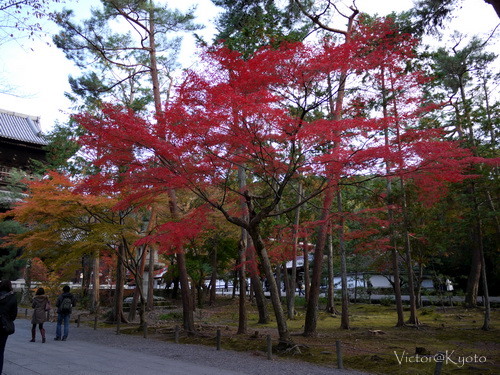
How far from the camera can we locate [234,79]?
9297mm

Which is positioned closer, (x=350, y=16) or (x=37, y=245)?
(x=350, y=16)

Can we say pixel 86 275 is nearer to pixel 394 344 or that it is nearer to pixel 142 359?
pixel 142 359

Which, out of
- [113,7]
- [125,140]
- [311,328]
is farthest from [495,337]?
[113,7]

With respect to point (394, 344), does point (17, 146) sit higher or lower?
higher

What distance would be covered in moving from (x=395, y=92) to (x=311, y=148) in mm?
4617

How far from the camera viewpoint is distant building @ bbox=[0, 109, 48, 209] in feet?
79.7

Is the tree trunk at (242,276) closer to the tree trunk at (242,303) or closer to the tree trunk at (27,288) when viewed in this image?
the tree trunk at (242,303)

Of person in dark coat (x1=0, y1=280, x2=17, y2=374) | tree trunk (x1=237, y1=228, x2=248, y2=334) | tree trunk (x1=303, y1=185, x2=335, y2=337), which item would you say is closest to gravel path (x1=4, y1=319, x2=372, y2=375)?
person in dark coat (x1=0, y1=280, x2=17, y2=374)

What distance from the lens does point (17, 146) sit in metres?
24.8

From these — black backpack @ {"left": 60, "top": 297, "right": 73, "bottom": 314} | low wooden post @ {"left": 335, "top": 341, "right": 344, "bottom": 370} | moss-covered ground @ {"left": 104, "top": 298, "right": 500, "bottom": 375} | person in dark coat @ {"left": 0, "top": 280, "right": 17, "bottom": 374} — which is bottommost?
moss-covered ground @ {"left": 104, "top": 298, "right": 500, "bottom": 375}

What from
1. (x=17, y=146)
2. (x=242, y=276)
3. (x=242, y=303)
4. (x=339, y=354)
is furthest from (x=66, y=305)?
(x=17, y=146)

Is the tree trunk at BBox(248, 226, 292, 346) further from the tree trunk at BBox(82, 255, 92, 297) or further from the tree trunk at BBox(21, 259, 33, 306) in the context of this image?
the tree trunk at BBox(82, 255, 92, 297)

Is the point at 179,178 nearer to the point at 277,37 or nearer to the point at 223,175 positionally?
the point at 223,175

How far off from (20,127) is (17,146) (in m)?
2.76
